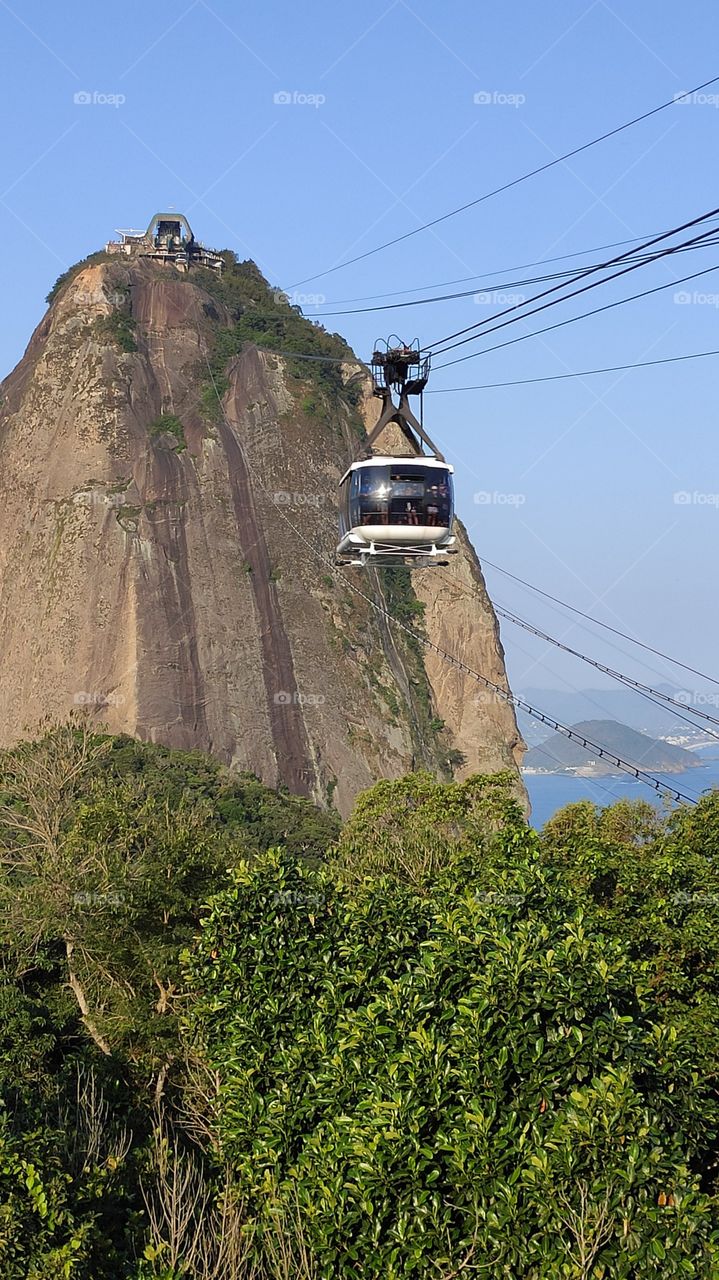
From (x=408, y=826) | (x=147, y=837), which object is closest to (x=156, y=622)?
(x=408, y=826)

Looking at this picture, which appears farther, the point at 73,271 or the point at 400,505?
the point at 73,271

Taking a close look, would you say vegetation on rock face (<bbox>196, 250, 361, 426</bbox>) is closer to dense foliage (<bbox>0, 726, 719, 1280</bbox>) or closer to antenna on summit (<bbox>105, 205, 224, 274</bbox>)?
antenna on summit (<bbox>105, 205, 224, 274</bbox>)

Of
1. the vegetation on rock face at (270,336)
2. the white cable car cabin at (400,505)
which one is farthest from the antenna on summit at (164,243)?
the white cable car cabin at (400,505)

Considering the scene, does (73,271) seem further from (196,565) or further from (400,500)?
(400,500)

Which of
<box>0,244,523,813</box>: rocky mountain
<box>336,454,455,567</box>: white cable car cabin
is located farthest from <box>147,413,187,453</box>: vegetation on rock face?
<box>336,454,455,567</box>: white cable car cabin

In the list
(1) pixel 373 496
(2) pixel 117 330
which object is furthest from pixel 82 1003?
(2) pixel 117 330

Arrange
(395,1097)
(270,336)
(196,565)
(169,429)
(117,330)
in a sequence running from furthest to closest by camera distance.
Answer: (270,336) → (117,330) → (169,429) → (196,565) → (395,1097)

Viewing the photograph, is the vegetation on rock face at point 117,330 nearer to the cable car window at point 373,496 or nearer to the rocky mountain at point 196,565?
the rocky mountain at point 196,565
